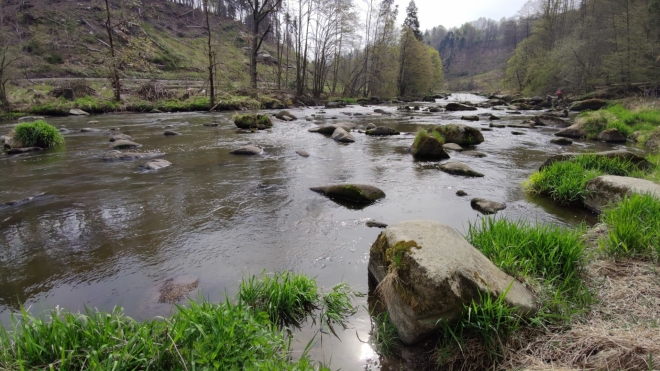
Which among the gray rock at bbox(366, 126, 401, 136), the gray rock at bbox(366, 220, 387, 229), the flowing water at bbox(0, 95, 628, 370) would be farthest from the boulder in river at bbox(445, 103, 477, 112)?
the gray rock at bbox(366, 220, 387, 229)

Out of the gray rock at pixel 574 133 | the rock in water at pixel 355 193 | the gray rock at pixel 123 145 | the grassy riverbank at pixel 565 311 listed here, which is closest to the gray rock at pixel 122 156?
the gray rock at pixel 123 145

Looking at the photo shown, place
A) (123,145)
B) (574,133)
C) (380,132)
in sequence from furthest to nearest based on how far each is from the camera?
(380,132) → (574,133) → (123,145)

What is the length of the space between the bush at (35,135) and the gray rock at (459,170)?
44.5ft

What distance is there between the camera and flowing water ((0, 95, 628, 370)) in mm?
4004

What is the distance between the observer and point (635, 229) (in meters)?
4.05

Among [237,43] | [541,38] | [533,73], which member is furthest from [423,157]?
[237,43]

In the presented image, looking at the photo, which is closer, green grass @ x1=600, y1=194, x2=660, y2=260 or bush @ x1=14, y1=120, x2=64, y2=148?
green grass @ x1=600, y1=194, x2=660, y2=260

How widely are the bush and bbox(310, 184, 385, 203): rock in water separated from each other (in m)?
11.1

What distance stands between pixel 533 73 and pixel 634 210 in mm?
47100

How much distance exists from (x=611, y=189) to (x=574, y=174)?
1.47 m

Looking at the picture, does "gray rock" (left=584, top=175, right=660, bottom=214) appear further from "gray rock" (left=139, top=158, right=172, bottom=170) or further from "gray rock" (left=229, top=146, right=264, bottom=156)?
"gray rock" (left=139, top=158, right=172, bottom=170)

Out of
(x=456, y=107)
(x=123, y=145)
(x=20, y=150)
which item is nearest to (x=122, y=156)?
(x=123, y=145)

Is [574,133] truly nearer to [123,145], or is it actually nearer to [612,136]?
[612,136]

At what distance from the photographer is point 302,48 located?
140 feet
